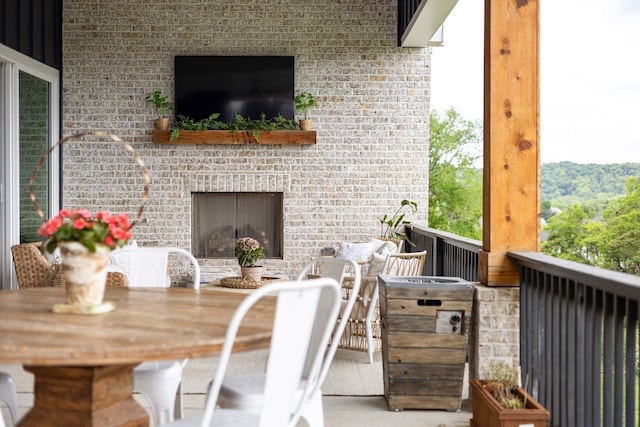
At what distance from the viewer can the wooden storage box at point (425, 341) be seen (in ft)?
12.7

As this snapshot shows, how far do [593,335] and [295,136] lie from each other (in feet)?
20.0

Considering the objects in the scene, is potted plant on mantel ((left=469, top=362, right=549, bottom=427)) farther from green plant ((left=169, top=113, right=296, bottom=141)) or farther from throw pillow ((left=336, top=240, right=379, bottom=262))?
green plant ((left=169, top=113, right=296, bottom=141))

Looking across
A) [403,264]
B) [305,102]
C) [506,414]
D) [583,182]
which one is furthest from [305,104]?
[583,182]

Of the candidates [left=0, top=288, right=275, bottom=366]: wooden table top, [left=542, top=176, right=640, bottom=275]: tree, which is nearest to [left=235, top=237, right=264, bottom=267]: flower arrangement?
[left=0, top=288, right=275, bottom=366]: wooden table top

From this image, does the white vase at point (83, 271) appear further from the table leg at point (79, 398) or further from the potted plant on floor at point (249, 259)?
the potted plant on floor at point (249, 259)

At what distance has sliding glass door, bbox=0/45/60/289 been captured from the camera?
730 cm

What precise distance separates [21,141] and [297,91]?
3076 mm

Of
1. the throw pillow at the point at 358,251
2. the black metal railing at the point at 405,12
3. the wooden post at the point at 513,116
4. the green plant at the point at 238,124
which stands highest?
the black metal railing at the point at 405,12

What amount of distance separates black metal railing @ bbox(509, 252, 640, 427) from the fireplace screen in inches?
206

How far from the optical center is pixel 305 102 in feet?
28.7

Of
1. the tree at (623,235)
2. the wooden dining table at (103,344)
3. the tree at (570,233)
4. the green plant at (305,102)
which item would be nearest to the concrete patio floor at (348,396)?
the wooden dining table at (103,344)

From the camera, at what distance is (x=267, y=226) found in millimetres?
8867

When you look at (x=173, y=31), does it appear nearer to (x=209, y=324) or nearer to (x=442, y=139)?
(x=209, y=324)

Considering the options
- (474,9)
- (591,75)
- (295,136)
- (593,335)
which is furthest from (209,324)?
(591,75)
